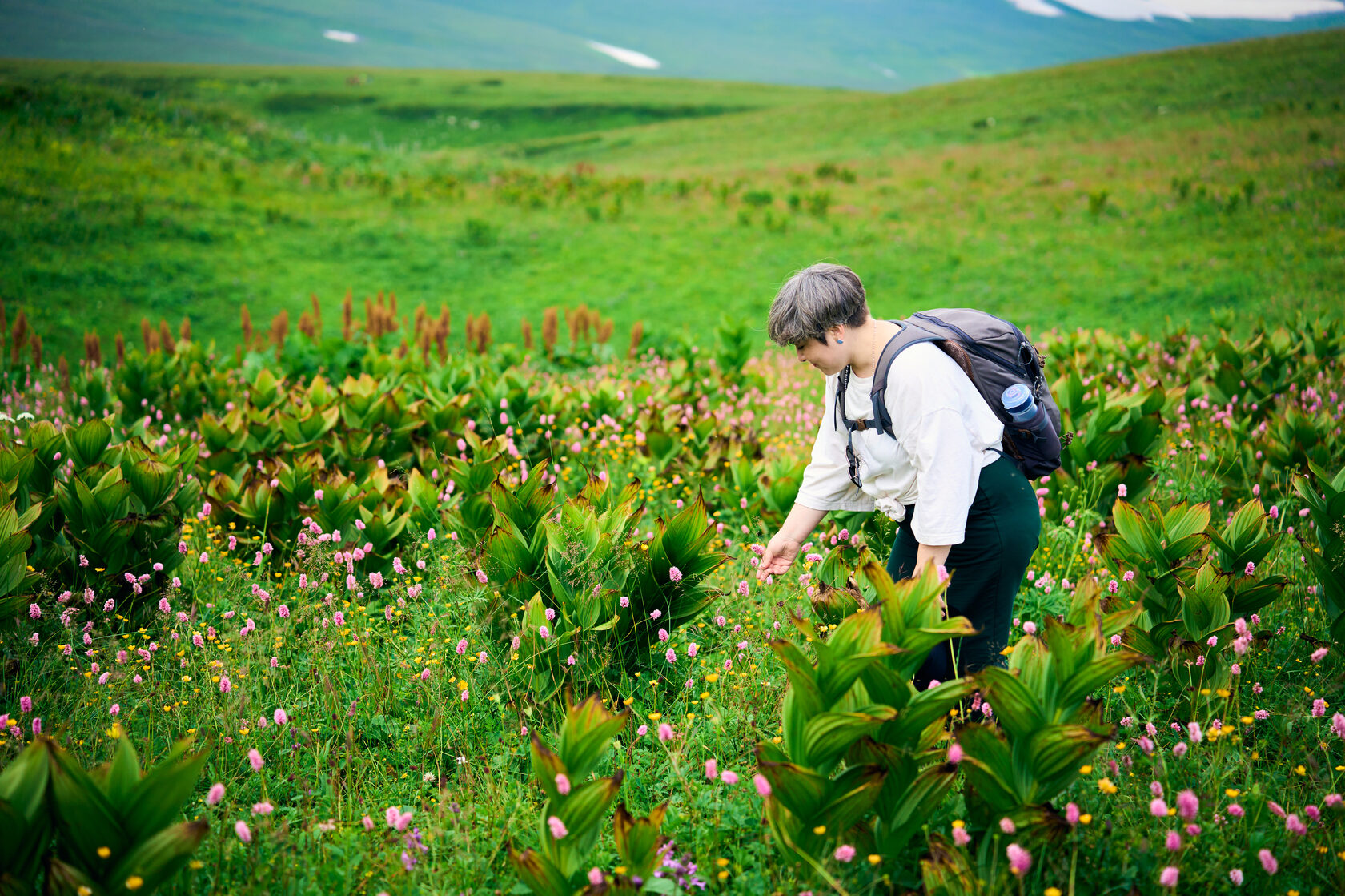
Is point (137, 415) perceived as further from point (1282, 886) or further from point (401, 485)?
point (1282, 886)

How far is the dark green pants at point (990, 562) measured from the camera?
2635 millimetres

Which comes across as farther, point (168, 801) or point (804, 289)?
point (804, 289)

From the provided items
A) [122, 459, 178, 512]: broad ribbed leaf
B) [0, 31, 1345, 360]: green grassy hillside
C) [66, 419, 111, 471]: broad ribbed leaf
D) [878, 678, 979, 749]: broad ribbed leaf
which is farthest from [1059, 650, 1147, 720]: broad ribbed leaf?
[0, 31, 1345, 360]: green grassy hillside

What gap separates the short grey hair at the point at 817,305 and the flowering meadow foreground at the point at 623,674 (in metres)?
0.84

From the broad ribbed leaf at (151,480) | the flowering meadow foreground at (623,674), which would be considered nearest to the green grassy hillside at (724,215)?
the flowering meadow foreground at (623,674)

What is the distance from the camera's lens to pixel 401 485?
14.8 feet

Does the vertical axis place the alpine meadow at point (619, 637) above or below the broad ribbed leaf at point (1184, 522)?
below

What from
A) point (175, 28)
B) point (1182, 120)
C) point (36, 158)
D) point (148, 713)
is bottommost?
point (148, 713)

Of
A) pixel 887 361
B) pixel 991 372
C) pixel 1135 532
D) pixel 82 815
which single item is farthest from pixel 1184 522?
pixel 82 815

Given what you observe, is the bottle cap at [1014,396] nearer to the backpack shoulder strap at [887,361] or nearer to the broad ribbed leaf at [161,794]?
the backpack shoulder strap at [887,361]

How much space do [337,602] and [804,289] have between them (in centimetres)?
274

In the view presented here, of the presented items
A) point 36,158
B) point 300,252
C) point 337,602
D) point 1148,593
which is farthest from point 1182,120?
point 36,158

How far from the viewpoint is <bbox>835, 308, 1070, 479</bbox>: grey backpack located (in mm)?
2520

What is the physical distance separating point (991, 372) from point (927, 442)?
0.45 meters
